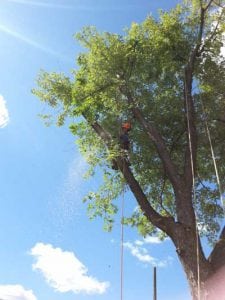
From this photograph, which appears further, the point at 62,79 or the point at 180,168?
the point at 62,79

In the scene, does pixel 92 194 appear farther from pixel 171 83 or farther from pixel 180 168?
pixel 171 83

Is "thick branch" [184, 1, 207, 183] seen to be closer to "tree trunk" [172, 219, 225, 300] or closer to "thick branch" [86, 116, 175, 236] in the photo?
"thick branch" [86, 116, 175, 236]

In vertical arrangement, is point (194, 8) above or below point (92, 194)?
above

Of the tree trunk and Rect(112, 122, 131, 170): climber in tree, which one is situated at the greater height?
Rect(112, 122, 131, 170): climber in tree

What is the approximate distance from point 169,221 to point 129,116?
373 centimetres

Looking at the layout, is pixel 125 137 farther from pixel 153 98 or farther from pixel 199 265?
pixel 199 265

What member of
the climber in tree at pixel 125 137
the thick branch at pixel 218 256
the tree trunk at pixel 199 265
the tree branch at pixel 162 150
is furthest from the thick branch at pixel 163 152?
the thick branch at pixel 218 256

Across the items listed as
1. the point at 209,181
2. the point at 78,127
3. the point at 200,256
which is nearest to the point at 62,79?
the point at 78,127

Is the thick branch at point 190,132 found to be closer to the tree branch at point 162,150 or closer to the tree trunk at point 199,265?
the tree branch at point 162,150

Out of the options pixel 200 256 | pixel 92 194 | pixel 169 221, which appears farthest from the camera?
pixel 92 194

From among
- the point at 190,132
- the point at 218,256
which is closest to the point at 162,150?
the point at 190,132

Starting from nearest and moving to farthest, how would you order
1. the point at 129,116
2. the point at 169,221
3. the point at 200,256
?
the point at 200,256 < the point at 169,221 < the point at 129,116

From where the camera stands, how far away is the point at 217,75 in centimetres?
1128

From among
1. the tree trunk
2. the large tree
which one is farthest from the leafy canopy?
the tree trunk
